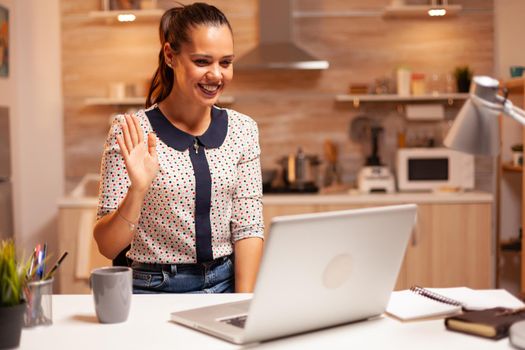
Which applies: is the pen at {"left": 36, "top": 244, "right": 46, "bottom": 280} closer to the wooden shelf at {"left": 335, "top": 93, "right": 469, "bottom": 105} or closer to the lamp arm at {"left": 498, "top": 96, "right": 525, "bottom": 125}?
the lamp arm at {"left": 498, "top": 96, "right": 525, "bottom": 125}

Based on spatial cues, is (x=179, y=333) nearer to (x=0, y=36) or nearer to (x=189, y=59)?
(x=189, y=59)

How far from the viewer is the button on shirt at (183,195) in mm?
2035

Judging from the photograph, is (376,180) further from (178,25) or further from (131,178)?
(131,178)

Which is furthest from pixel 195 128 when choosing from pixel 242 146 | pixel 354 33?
pixel 354 33

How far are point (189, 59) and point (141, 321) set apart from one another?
84 centimetres

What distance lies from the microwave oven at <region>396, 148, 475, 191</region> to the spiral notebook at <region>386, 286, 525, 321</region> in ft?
8.93

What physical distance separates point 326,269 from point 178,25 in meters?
1.05

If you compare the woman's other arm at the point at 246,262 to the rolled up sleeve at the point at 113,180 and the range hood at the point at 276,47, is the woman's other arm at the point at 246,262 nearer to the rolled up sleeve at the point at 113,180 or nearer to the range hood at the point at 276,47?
the rolled up sleeve at the point at 113,180

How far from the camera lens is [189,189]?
6.76 feet

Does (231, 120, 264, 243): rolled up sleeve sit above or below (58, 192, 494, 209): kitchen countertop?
above

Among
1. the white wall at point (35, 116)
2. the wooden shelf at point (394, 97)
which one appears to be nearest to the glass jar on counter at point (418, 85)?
the wooden shelf at point (394, 97)

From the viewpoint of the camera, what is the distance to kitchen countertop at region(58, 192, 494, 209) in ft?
13.5

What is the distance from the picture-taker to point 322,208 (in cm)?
416

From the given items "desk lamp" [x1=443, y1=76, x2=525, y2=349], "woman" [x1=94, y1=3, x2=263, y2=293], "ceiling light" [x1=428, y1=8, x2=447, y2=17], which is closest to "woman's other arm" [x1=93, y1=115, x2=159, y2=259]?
"woman" [x1=94, y1=3, x2=263, y2=293]
